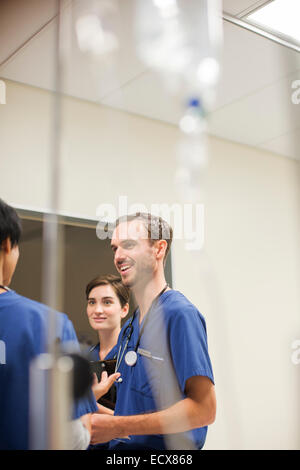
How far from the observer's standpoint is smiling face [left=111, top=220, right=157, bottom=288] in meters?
1.48

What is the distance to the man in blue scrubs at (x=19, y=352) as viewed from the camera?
1504 millimetres

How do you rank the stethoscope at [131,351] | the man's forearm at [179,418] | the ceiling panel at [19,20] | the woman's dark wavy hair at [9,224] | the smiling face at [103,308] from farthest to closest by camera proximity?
the ceiling panel at [19,20] → the woman's dark wavy hair at [9,224] → the smiling face at [103,308] → the stethoscope at [131,351] → the man's forearm at [179,418]

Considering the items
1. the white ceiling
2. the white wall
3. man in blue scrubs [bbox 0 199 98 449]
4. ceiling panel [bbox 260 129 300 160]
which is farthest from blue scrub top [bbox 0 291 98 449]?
ceiling panel [bbox 260 129 300 160]

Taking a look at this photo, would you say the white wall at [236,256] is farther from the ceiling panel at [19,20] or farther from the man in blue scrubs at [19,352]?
the ceiling panel at [19,20]

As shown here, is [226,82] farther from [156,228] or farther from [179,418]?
[179,418]

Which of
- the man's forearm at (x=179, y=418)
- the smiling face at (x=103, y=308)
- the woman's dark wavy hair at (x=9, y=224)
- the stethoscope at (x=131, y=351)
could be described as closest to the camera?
the man's forearm at (x=179, y=418)

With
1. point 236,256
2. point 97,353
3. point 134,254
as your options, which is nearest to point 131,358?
point 97,353

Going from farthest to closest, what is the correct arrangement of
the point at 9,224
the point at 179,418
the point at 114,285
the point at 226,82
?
the point at 9,224 → the point at 114,285 → the point at 226,82 → the point at 179,418

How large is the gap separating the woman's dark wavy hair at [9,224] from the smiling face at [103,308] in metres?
0.34

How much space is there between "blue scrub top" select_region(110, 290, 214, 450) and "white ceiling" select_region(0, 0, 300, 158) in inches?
20.4

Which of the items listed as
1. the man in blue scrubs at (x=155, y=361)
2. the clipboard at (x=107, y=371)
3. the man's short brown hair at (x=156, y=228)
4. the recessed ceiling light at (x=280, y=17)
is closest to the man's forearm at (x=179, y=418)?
the man in blue scrubs at (x=155, y=361)

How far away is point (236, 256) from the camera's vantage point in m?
1.43

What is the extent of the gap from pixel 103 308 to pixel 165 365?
1.00 ft
